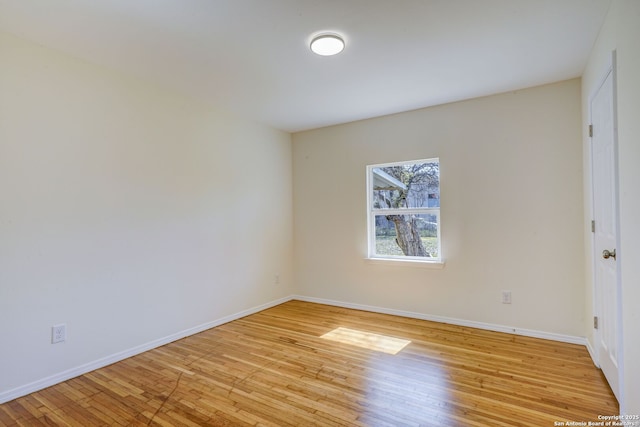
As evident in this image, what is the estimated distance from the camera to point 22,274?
88.5 inches

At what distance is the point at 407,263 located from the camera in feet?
12.5

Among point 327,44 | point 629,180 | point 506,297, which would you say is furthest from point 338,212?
point 629,180

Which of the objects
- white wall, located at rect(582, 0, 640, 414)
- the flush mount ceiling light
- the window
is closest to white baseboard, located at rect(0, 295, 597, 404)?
the window

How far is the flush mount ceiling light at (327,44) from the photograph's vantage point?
2.24m

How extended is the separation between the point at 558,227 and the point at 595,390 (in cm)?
141

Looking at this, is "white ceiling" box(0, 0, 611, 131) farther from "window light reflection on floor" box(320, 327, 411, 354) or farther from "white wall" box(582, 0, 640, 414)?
"window light reflection on floor" box(320, 327, 411, 354)

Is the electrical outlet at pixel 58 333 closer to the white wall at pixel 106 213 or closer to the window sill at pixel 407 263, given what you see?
the white wall at pixel 106 213

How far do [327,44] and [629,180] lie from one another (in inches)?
75.0

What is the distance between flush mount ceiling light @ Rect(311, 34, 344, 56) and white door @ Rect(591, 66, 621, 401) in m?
1.66

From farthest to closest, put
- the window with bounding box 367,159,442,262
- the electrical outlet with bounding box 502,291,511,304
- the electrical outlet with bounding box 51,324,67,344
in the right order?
the window with bounding box 367,159,442,262
the electrical outlet with bounding box 502,291,511,304
the electrical outlet with bounding box 51,324,67,344

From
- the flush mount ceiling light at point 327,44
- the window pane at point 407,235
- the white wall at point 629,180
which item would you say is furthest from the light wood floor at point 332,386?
the flush mount ceiling light at point 327,44

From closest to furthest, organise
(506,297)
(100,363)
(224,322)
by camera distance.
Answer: (100,363) < (506,297) < (224,322)

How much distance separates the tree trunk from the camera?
12.7 ft

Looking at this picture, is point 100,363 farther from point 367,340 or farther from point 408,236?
point 408,236
